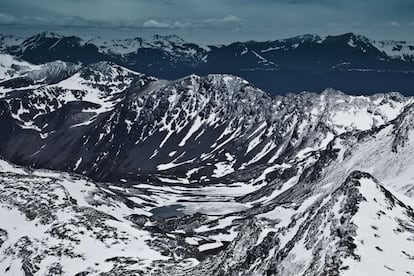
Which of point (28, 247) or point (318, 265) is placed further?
point (28, 247)

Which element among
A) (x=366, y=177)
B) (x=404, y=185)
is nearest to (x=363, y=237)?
(x=366, y=177)

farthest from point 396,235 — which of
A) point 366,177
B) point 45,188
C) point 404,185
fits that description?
point 45,188

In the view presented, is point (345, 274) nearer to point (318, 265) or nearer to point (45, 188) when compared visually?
point (318, 265)

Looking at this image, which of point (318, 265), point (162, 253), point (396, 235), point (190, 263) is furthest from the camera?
point (162, 253)

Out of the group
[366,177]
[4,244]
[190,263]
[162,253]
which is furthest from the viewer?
[4,244]

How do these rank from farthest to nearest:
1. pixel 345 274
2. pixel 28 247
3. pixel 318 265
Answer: pixel 28 247
pixel 318 265
pixel 345 274

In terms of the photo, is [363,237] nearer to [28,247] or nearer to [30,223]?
[28,247]

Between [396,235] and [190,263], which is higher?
[396,235]

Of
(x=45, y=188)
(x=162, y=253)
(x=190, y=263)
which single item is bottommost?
(x=45, y=188)

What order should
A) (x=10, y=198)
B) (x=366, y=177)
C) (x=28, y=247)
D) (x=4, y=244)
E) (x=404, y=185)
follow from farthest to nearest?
1. (x=404, y=185)
2. (x=10, y=198)
3. (x=4, y=244)
4. (x=28, y=247)
5. (x=366, y=177)
